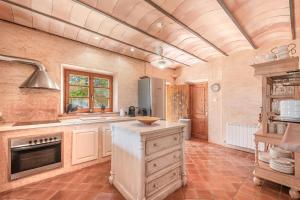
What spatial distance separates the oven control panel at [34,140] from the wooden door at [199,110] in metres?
4.32

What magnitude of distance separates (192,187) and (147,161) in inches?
39.7

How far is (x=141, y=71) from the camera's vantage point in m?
4.60

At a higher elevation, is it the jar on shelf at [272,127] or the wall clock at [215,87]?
the wall clock at [215,87]

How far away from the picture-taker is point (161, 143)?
6.21 ft

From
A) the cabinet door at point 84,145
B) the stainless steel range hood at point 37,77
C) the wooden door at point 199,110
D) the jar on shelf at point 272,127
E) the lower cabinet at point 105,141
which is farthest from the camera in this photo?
the wooden door at point 199,110

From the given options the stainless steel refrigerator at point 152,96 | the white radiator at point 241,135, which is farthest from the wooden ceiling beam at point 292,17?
the stainless steel refrigerator at point 152,96

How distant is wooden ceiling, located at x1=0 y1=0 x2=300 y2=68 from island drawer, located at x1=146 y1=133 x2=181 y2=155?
1.88m

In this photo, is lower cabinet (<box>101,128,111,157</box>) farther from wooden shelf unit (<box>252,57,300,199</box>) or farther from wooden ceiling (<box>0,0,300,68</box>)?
wooden shelf unit (<box>252,57,300,199</box>)

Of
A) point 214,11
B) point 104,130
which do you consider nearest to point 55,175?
point 104,130

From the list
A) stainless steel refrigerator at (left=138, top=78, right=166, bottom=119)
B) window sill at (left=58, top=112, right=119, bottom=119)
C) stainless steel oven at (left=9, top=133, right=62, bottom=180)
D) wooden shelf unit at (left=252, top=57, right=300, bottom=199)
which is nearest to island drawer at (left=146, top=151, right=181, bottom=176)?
wooden shelf unit at (left=252, top=57, right=300, bottom=199)

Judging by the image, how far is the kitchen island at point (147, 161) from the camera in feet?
5.52

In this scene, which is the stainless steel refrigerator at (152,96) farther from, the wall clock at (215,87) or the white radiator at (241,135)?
the white radiator at (241,135)

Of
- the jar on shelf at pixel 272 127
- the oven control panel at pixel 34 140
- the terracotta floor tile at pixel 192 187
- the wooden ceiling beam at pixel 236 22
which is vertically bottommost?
the terracotta floor tile at pixel 192 187

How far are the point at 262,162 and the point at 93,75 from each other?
156 inches
